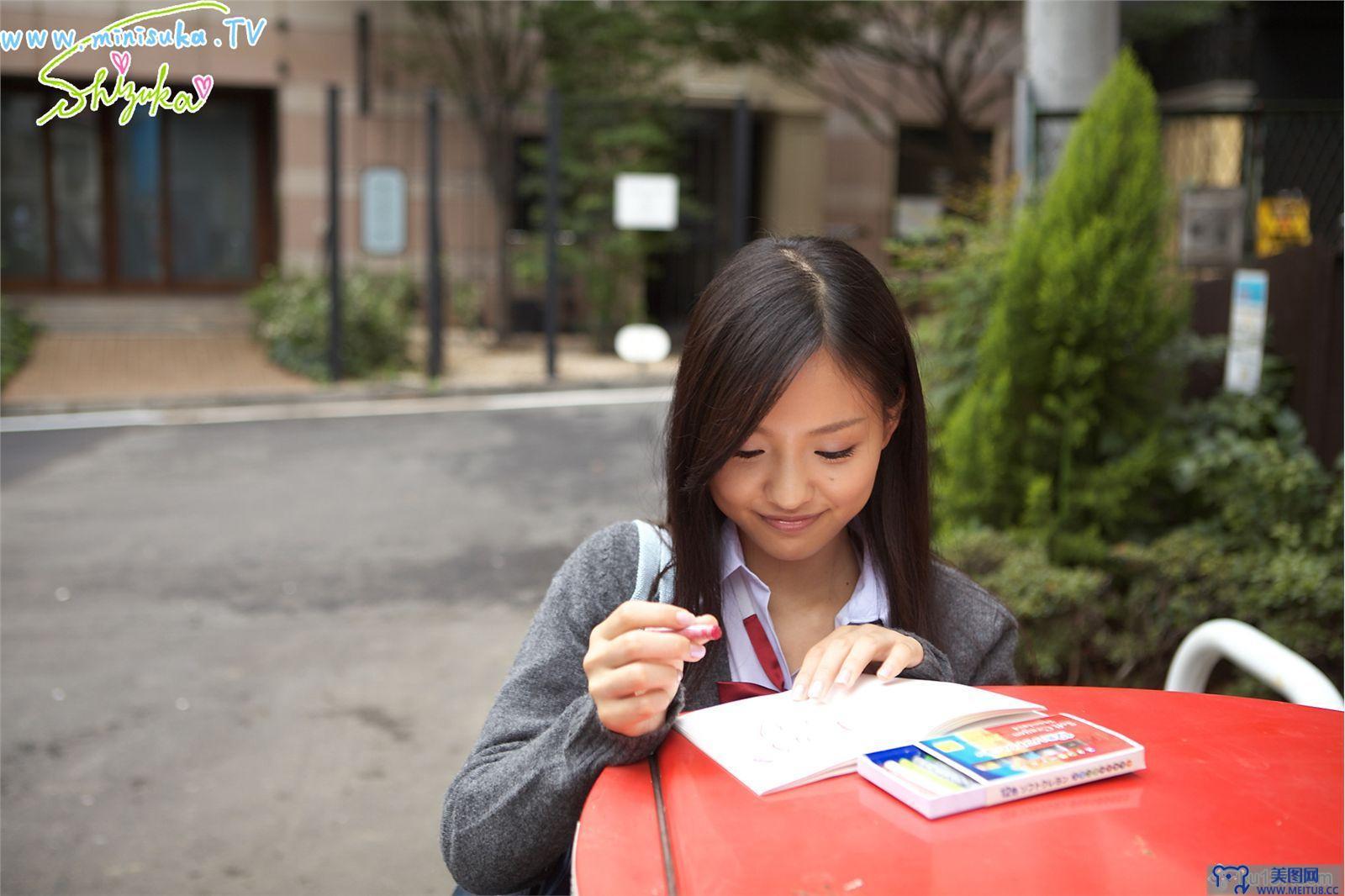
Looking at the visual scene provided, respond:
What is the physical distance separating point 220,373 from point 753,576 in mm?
12175

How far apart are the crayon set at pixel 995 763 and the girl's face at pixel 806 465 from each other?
1.26 feet

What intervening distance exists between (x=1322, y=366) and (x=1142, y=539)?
2.84 feet

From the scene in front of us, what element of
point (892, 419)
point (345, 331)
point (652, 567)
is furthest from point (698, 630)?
point (345, 331)

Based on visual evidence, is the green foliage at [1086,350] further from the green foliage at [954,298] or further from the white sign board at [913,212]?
the white sign board at [913,212]

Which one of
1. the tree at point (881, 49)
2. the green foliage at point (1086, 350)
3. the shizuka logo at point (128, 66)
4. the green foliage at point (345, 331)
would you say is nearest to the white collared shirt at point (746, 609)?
the shizuka logo at point (128, 66)

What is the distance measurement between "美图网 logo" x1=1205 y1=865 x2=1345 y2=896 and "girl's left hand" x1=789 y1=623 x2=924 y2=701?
476 millimetres

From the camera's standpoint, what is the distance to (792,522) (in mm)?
1814

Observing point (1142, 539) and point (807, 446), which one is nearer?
point (807, 446)

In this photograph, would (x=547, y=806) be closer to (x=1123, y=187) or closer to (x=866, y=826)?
(x=866, y=826)

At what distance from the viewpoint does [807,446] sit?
1.76 m

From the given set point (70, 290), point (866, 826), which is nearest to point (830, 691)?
point (866, 826)

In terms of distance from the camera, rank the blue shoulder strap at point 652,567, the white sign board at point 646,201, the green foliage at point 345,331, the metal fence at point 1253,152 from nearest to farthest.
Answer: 1. the blue shoulder strap at point 652,567
2. the metal fence at point 1253,152
3. the green foliage at point 345,331
4. the white sign board at point 646,201

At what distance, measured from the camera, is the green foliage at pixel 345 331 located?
43.3 ft

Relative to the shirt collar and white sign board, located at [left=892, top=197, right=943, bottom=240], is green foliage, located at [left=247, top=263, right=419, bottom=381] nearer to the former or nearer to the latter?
white sign board, located at [left=892, top=197, right=943, bottom=240]
